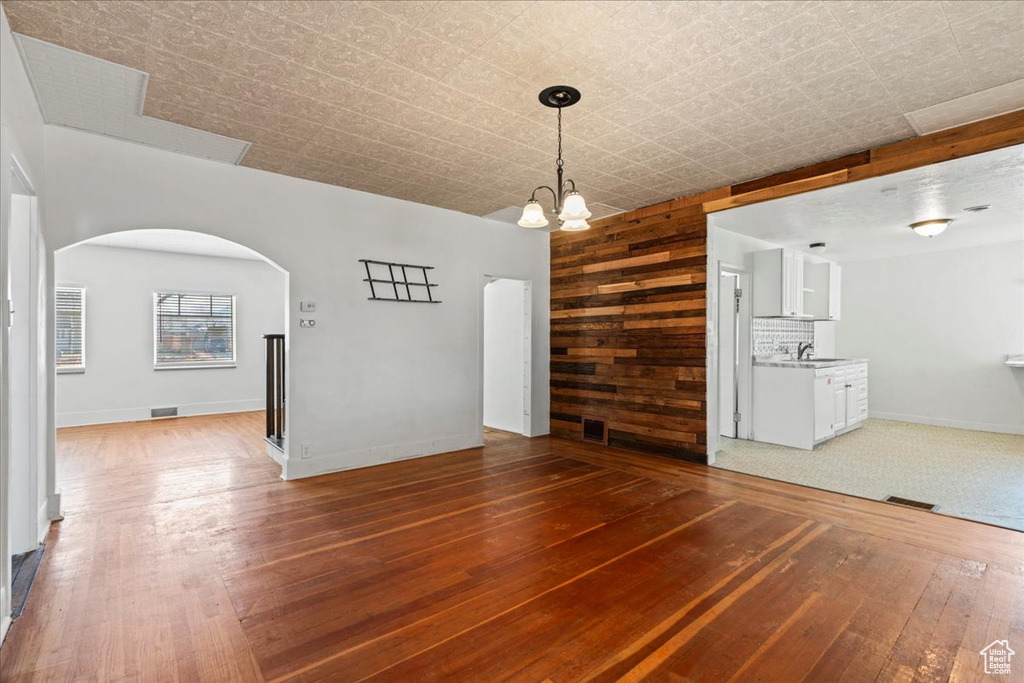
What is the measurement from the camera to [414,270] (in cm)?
518

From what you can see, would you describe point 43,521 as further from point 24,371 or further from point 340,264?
point 340,264

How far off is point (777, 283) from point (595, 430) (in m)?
2.91

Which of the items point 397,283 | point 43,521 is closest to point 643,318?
point 397,283

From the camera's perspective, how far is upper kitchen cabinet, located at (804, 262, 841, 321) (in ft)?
22.2

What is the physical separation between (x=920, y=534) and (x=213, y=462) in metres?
5.98

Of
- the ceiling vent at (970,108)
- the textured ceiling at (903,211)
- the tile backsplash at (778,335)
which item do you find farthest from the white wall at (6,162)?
the tile backsplash at (778,335)

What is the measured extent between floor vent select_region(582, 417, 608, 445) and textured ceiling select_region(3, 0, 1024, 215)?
3114 mm

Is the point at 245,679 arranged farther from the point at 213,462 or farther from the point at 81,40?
the point at 213,462

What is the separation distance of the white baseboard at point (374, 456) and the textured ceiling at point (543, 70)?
8.71ft

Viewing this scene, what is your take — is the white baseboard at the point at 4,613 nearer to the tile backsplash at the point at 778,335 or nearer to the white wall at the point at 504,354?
the white wall at the point at 504,354

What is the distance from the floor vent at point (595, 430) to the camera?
5.71m

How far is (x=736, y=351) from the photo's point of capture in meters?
6.08

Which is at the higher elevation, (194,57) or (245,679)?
(194,57)

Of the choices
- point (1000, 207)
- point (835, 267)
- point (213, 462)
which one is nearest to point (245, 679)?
point (213, 462)
